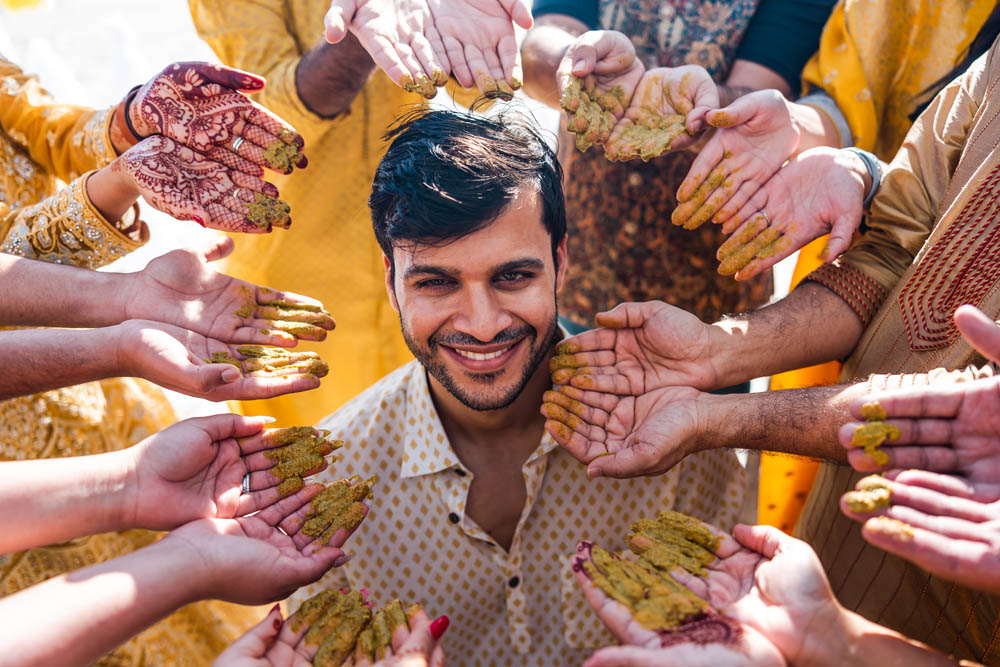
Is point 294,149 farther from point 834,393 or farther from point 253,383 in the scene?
point 834,393

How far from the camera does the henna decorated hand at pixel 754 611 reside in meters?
1.61

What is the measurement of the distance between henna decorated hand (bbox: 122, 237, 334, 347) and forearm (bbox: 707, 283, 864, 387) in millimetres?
1326

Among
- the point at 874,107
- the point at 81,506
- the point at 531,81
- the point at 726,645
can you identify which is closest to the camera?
the point at 726,645

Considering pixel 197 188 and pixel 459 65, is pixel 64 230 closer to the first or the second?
→ pixel 197 188

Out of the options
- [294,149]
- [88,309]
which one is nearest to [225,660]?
[88,309]

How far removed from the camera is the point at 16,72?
112 inches

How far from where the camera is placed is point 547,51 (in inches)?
116

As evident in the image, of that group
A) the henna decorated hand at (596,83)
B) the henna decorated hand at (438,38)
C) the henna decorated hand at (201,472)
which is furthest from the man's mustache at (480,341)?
the henna decorated hand at (438,38)

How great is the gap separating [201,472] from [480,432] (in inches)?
35.6

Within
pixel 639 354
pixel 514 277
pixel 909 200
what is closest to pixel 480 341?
pixel 514 277

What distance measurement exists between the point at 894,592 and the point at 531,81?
222 cm

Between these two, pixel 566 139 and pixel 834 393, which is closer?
pixel 834 393

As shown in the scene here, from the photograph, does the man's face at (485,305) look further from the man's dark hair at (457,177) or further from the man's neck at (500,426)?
the man's neck at (500,426)

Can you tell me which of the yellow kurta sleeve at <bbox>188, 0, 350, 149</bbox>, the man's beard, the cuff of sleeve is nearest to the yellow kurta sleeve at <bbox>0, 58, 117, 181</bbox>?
the yellow kurta sleeve at <bbox>188, 0, 350, 149</bbox>
